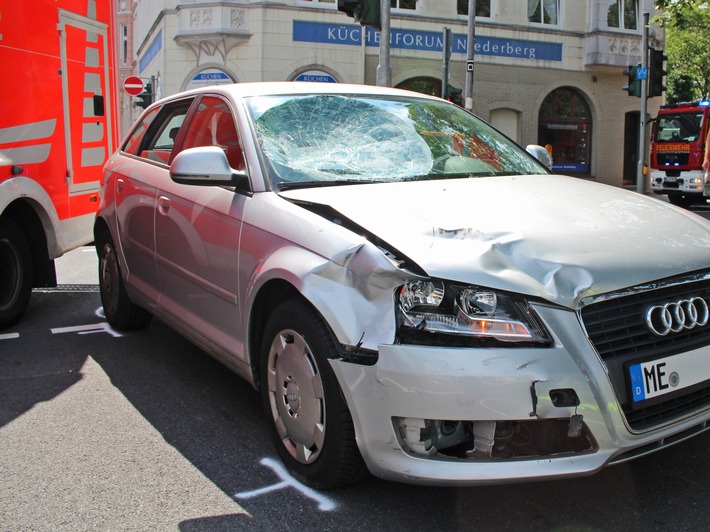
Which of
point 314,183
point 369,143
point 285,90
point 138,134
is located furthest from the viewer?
point 138,134

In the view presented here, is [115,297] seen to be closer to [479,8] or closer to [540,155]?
[540,155]

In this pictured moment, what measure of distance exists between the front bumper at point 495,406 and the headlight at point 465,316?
45 mm

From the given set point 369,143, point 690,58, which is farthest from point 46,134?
point 690,58

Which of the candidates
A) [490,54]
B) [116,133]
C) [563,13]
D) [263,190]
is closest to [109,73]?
[116,133]

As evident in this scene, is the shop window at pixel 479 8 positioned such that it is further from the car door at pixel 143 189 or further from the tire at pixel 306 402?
the tire at pixel 306 402

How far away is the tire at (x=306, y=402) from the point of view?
2750mm

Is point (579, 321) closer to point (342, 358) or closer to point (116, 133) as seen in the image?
point (342, 358)

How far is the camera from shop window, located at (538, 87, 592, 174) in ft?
89.5

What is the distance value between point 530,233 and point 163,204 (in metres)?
2.35

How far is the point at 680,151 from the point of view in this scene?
1997 cm

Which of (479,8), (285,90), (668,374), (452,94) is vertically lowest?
(668,374)

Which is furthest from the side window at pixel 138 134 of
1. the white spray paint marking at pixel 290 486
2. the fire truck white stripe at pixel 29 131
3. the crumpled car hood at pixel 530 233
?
the white spray paint marking at pixel 290 486

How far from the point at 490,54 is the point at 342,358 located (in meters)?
25.1

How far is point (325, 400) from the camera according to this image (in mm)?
2785
